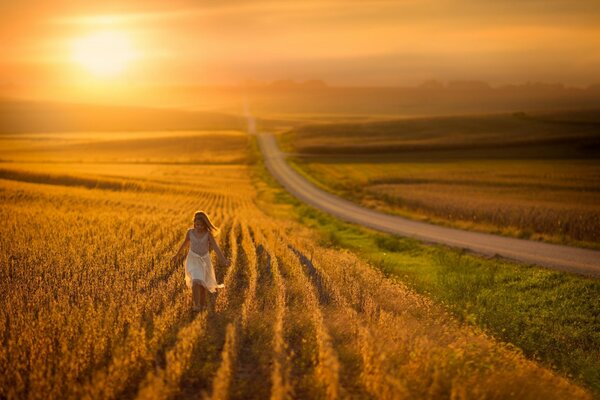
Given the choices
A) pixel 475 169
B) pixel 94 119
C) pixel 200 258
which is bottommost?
pixel 475 169

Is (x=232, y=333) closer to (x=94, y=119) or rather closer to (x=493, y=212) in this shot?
(x=493, y=212)

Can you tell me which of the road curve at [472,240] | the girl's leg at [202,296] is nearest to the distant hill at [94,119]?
the road curve at [472,240]

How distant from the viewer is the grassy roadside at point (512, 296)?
1238 cm

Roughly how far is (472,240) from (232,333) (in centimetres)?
1669

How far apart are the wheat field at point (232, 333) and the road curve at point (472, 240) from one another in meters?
6.78

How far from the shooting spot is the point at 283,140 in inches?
3900

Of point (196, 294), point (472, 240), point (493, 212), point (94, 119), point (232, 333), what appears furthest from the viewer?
point (94, 119)

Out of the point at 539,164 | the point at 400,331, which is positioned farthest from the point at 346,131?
the point at 400,331

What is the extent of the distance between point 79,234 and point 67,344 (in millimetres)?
10919

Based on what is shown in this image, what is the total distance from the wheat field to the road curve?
6.78 meters

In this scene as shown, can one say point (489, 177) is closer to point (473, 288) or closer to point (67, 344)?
point (473, 288)

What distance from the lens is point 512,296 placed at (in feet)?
52.8

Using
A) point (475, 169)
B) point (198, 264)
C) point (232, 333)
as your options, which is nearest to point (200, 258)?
point (198, 264)

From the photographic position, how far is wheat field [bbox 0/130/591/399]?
820 centimetres
